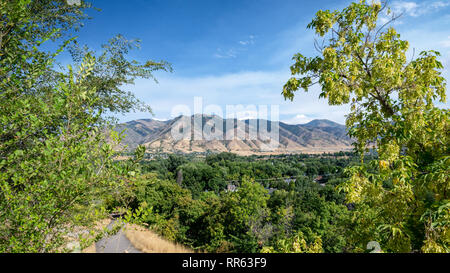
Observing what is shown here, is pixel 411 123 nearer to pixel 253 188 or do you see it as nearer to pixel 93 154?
pixel 93 154

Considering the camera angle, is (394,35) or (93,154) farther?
(394,35)

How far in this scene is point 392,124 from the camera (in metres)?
3.97

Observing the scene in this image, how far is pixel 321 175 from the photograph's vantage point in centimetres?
11050

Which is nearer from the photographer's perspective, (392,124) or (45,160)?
(45,160)

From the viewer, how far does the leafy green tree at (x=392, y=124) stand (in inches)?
128

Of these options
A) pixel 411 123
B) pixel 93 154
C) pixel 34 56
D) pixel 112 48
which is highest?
pixel 112 48

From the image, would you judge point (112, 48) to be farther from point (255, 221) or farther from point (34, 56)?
point (255, 221)

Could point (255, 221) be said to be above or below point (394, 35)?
below

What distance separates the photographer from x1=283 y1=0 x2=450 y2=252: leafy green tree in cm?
326

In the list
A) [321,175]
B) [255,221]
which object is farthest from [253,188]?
[321,175]
